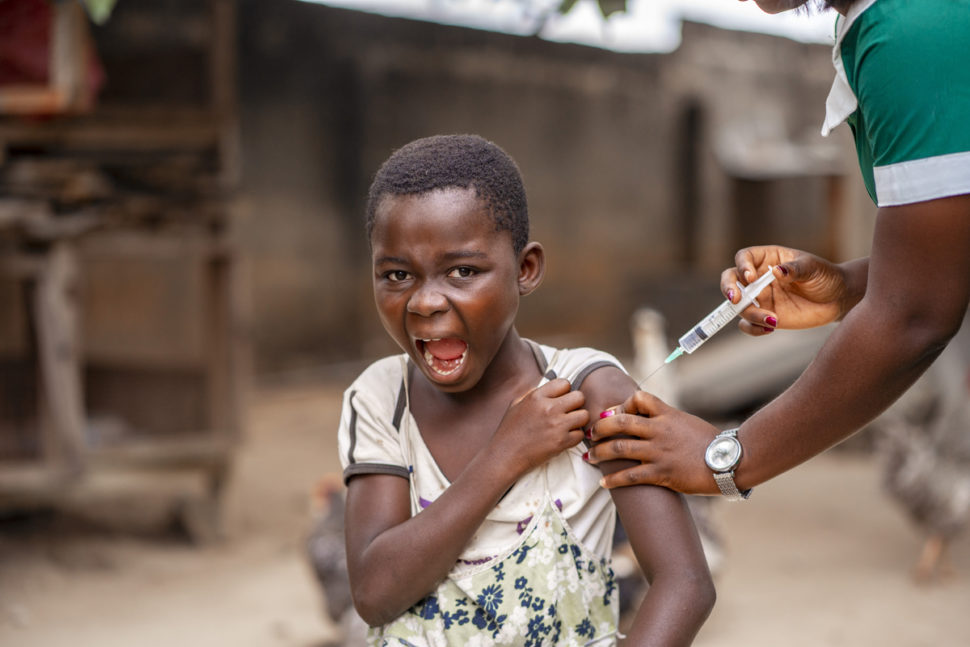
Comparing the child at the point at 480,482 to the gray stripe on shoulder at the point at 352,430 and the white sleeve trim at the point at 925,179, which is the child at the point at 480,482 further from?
the white sleeve trim at the point at 925,179

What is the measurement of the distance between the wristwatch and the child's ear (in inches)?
14.7

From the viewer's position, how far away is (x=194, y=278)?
668 centimetres

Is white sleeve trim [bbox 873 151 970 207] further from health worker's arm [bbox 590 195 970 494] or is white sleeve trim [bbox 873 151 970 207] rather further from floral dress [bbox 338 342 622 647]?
floral dress [bbox 338 342 622 647]

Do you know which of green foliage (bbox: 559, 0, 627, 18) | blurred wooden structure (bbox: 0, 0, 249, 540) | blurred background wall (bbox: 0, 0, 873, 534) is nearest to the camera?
green foliage (bbox: 559, 0, 627, 18)

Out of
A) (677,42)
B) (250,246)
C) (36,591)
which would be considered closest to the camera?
(36,591)

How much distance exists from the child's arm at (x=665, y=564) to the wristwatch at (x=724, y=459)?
0.07 meters

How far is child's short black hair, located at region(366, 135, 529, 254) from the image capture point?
1.44 metres

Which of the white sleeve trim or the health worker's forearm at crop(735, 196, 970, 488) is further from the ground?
the white sleeve trim

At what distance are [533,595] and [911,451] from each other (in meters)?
3.75

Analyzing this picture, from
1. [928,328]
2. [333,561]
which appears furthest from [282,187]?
[928,328]

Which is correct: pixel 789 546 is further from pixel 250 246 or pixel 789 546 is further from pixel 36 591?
pixel 250 246

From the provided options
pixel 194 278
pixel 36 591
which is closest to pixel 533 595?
pixel 36 591

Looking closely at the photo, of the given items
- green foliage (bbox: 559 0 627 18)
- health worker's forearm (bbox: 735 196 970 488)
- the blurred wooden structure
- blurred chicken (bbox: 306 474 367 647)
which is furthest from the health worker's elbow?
the blurred wooden structure

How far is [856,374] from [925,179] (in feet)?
0.88
